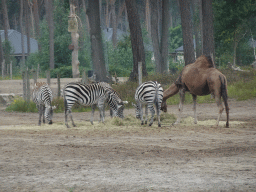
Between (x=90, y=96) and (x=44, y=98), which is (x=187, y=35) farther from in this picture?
(x=44, y=98)

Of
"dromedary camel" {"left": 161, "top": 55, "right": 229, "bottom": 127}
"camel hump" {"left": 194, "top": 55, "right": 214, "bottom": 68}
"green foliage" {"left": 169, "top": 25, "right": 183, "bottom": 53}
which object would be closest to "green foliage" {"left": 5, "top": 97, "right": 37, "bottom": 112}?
"dromedary camel" {"left": 161, "top": 55, "right": 229, "bottom": 127}

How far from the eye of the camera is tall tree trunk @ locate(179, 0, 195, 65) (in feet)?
84.1

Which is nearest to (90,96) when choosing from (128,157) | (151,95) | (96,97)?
(96,97)

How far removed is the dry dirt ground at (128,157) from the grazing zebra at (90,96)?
2.08ft

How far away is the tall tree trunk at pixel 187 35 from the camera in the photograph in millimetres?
25625

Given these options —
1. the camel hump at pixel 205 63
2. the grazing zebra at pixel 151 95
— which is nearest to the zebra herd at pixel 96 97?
the grazing zebra at pixel 151 95

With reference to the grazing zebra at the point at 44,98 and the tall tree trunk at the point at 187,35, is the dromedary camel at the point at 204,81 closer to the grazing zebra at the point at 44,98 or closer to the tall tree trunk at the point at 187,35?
the grazing zebra at the point at 44,98

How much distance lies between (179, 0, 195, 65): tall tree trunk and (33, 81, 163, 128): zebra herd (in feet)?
37.3

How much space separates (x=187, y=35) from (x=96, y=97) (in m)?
13.2

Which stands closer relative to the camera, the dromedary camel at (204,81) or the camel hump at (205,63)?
the dromedary camel at (204,81)

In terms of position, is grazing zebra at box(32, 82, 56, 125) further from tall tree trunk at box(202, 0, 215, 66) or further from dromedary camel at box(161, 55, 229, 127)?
tall tree trunk at box(202, 0, 215, 66)

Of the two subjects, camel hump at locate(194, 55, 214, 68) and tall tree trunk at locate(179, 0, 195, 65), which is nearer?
camel hump at locate(194, 55, 214, 68)

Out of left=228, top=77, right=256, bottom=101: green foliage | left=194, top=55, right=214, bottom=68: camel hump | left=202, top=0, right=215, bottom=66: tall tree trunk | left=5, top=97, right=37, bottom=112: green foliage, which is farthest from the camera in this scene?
left=202, top=0, right=215, bottom=66: tall tree trunk

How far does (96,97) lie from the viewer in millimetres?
14352
